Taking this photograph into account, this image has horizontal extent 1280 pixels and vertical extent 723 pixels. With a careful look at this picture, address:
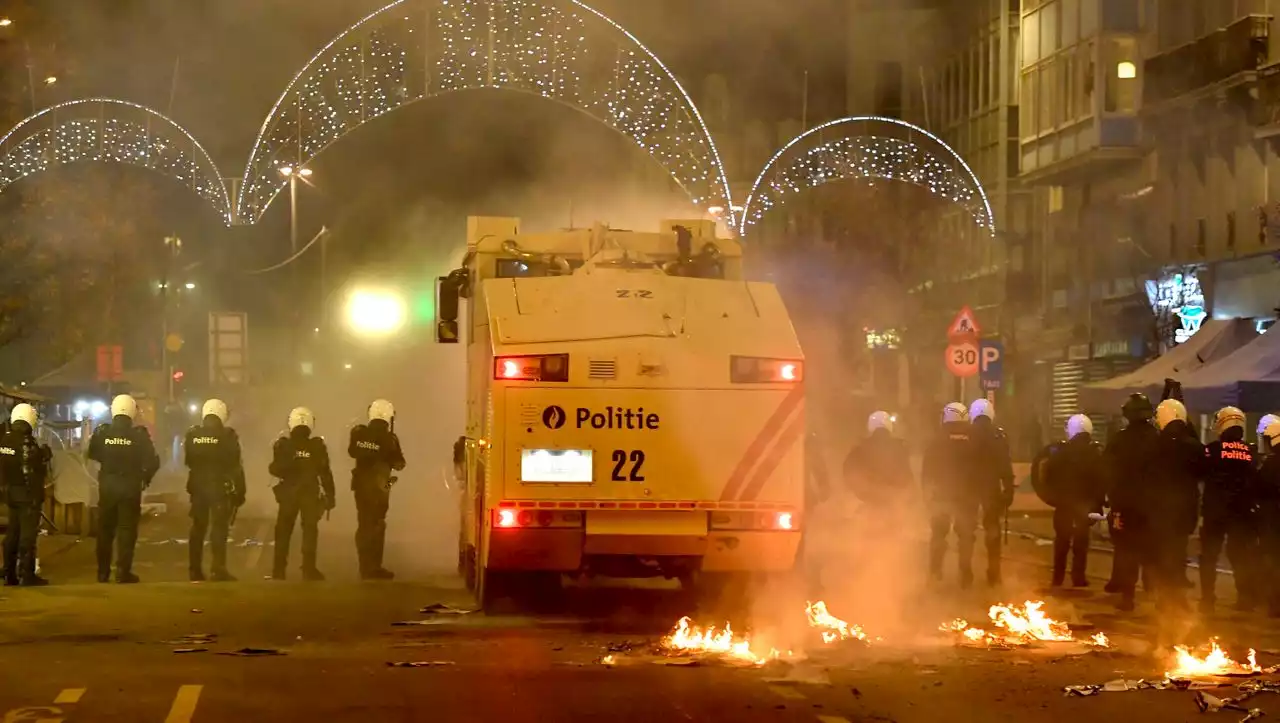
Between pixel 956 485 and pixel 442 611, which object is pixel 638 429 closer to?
pixel 442 611

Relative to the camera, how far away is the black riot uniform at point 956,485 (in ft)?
46.7

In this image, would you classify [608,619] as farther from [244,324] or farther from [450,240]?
[244,324]

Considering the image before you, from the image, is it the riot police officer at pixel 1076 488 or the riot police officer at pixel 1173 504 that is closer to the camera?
the riot police officer at pixel 1173 504

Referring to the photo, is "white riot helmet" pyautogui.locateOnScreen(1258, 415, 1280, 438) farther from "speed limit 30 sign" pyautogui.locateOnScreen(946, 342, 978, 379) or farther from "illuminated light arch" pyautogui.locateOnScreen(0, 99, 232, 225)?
"illuminated light arch" pyautogui.locateOnScreen(0, 99, 232, 225)

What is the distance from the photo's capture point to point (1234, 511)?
1312 cm

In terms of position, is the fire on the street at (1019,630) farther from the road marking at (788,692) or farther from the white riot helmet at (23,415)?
the white riot helmet at (23,415)

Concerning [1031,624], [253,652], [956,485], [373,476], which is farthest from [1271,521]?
[253,652]

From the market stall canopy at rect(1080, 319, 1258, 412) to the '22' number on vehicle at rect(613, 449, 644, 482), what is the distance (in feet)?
38.9

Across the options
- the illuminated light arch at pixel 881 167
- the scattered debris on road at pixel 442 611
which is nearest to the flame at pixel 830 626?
the scattered debris on road at pixel 442 611

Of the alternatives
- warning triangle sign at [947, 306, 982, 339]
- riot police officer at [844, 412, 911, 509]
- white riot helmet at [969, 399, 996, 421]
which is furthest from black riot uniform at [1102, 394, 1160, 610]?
warning triangle sign at [947, 306, 982, 339]

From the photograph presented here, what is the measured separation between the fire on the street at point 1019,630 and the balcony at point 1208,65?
1893 centimetres

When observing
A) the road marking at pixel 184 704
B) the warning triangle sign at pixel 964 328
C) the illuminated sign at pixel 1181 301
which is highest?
the illuminated sign at pixel 1181 301

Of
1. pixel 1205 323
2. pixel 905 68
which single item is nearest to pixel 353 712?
pixel 1205 323

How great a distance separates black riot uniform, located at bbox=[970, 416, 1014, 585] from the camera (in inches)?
560
